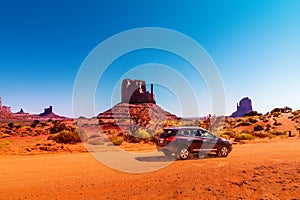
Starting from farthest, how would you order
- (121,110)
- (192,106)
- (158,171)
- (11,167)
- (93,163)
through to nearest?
1. (121,110)
2. (192,106)
3. (93,163)
4. (11,167)
5. (158,171)

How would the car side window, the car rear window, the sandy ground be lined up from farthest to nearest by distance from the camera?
the car side window → the car rear window → the sandy ground

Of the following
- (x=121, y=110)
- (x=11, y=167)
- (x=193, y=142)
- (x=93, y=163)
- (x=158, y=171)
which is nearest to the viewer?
(x=158, y=171)

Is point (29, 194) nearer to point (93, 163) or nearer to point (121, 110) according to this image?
point (93, 163)

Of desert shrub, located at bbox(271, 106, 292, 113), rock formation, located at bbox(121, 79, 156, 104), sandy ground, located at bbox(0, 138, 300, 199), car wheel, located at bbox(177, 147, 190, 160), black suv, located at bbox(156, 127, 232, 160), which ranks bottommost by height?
sandy ground, located at bbox(0, 138, 300, 199)

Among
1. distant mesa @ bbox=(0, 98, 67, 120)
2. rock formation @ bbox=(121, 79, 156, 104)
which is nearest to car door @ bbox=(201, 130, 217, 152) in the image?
rock formation @ bbox=(121, 79, 156, 104)

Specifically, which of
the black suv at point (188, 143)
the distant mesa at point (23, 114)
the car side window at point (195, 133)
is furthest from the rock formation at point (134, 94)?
the car side window at point (195, 133)

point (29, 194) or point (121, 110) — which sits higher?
point (121, 110)

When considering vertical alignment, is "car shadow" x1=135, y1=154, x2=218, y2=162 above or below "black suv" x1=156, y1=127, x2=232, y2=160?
below

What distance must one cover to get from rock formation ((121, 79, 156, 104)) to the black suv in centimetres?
7453

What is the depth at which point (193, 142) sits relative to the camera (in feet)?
44.3

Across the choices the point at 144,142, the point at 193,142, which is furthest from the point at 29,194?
the point at 144,142

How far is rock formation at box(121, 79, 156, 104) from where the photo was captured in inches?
3524

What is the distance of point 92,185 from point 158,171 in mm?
2910

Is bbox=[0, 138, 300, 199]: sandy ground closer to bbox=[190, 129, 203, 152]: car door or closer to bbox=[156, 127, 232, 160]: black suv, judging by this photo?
bbox=[156, 127, 232, 160]: black suv
